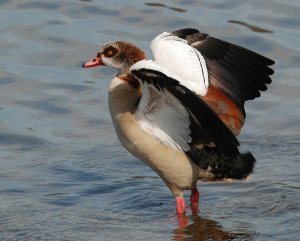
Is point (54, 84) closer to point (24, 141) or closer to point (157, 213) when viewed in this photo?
point (24, 141)

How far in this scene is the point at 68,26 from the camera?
13406 millimetres

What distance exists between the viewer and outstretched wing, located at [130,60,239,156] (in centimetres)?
705

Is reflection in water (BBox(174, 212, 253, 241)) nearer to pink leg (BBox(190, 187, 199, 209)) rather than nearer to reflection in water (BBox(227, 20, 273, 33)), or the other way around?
pink leg (BBox(190, 187, 199, 209))

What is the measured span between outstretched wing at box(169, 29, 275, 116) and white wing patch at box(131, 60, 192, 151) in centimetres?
55

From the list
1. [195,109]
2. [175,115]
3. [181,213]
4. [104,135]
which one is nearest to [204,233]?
[181,213]

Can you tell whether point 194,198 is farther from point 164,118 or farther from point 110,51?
point 110,51

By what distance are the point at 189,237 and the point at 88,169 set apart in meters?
2.04

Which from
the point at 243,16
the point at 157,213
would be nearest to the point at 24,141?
the point at 157,213

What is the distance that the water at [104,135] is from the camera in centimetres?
812

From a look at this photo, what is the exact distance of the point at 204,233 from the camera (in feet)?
26.0

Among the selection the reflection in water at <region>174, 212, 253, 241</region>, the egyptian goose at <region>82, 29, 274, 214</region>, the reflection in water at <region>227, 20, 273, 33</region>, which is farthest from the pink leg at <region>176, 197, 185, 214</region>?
the reflection in water at <region>227, 20, 273, 33</region>

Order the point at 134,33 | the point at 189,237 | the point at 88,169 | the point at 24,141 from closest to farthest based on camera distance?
the point at 189,237 → the point at 88,169 → the point at 24,141 → the point at 134,33

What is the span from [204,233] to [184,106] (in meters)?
1.10

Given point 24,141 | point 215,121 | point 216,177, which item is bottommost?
point 24,141
